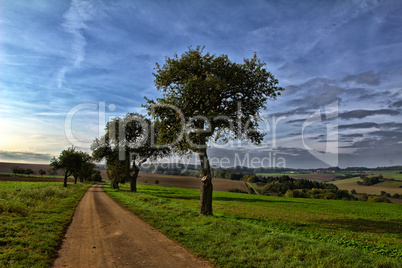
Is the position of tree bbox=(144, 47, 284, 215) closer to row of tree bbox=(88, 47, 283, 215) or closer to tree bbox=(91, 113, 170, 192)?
row of tree bbox=(88, 47, 283, 215)

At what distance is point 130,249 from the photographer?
9141 mm

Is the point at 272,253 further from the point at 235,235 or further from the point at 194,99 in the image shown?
the point at 194,99

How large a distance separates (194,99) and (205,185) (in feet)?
24.8

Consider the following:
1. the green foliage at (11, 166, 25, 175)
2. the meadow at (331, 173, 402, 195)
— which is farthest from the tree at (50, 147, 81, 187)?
the green foliage at (11, 166, 25, 175)

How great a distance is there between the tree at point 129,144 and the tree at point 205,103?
23.2 metres

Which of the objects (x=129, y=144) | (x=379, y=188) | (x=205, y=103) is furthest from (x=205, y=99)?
(x=379, y=188)

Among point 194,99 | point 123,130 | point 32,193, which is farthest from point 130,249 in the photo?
point 123,130

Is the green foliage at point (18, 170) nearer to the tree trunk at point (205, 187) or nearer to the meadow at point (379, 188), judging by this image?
the tree trunk at point (205, 187)

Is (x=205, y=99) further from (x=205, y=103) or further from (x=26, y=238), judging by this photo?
(x=26, y=238)

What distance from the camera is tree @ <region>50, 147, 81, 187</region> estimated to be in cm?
5921

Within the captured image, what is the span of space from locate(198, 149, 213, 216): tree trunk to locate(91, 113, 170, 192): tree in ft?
81.7

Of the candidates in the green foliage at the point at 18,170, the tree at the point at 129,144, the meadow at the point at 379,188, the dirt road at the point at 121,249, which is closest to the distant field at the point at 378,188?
the meadow at the point at 379,188

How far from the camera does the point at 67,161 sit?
195 ft

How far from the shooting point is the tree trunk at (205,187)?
17734mm
